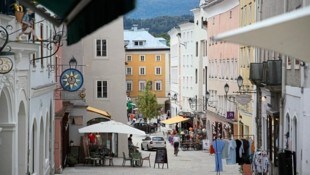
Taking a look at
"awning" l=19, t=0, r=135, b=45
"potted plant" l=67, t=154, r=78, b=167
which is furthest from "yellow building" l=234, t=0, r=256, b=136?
"awning" l=19, t=0, r=135, b=45

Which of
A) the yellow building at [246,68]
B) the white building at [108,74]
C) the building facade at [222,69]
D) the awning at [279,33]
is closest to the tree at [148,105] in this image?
the building facade at [222,69]

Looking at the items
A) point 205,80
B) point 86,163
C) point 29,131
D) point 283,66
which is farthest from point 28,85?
point 205,80

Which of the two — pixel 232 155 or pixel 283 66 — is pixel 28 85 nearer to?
pixel 283 66

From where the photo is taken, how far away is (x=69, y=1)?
14.9 feet

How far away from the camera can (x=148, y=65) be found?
120125 mm

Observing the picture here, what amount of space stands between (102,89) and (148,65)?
7023 cm

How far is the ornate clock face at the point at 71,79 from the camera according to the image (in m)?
30.6

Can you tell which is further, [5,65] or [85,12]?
[5,65]

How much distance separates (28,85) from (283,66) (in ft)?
27.8

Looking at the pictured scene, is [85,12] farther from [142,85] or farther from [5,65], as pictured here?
[142,85]

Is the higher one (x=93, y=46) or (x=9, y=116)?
(x=93, y=46)

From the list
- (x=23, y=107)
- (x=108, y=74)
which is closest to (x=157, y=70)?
(x=108, y=74)

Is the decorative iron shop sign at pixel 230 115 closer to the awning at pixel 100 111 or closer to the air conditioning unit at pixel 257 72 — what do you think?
the awning at pixel 100 111

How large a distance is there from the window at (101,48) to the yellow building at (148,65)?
228 ft
